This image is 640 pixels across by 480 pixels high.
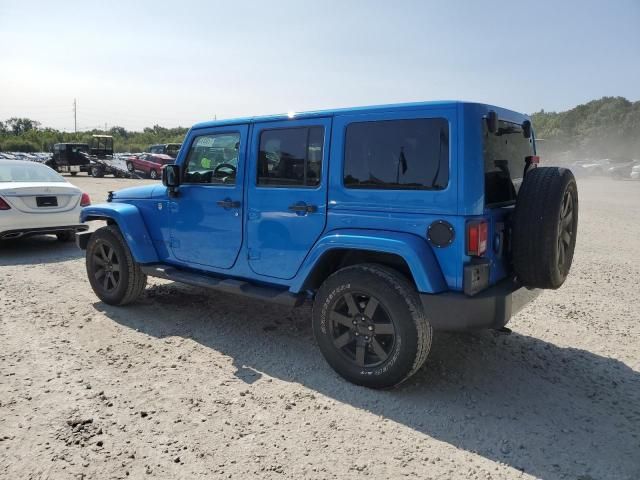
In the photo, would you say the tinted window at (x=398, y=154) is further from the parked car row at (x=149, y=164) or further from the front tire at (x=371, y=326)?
the parked car row at (x=149, y=164)

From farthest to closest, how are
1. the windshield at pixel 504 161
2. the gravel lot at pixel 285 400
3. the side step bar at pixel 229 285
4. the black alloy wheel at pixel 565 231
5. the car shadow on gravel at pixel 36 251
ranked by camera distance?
the car shadow on gravel at pixel 36 251 < the side step bar at pixel 229 285 < the black alloy wheel at pixel 565 231 < the windshield at pixel 504 161 < the gravel lot at pixel 285 400

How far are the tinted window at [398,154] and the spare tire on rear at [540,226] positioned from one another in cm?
67

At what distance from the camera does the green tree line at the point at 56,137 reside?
7394 cm

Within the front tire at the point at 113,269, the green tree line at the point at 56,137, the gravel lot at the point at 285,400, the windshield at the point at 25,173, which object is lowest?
the gravel lot at the point at 285,400

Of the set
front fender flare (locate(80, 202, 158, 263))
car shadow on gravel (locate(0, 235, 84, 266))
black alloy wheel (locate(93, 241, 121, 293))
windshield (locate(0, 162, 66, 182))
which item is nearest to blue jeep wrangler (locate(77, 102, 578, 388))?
front fender flare (locate(80, 202, 158, 263))

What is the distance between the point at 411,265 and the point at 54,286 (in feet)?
16.4

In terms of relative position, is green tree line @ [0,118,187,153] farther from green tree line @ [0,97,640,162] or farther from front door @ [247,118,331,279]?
front door @ [247,118,331,279]

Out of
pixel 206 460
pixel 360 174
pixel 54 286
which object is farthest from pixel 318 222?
pixel 54 286

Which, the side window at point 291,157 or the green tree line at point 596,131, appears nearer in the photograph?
the side window at point 291,157

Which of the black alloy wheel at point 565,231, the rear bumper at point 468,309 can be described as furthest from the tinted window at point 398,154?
the black alloy wheel at point 565,231

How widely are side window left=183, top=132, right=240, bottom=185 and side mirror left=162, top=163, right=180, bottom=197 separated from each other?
3.8 inches

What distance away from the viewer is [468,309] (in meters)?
3.06

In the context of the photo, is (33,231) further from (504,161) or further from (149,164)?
(149,164)

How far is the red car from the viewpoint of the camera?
90.3 feet
